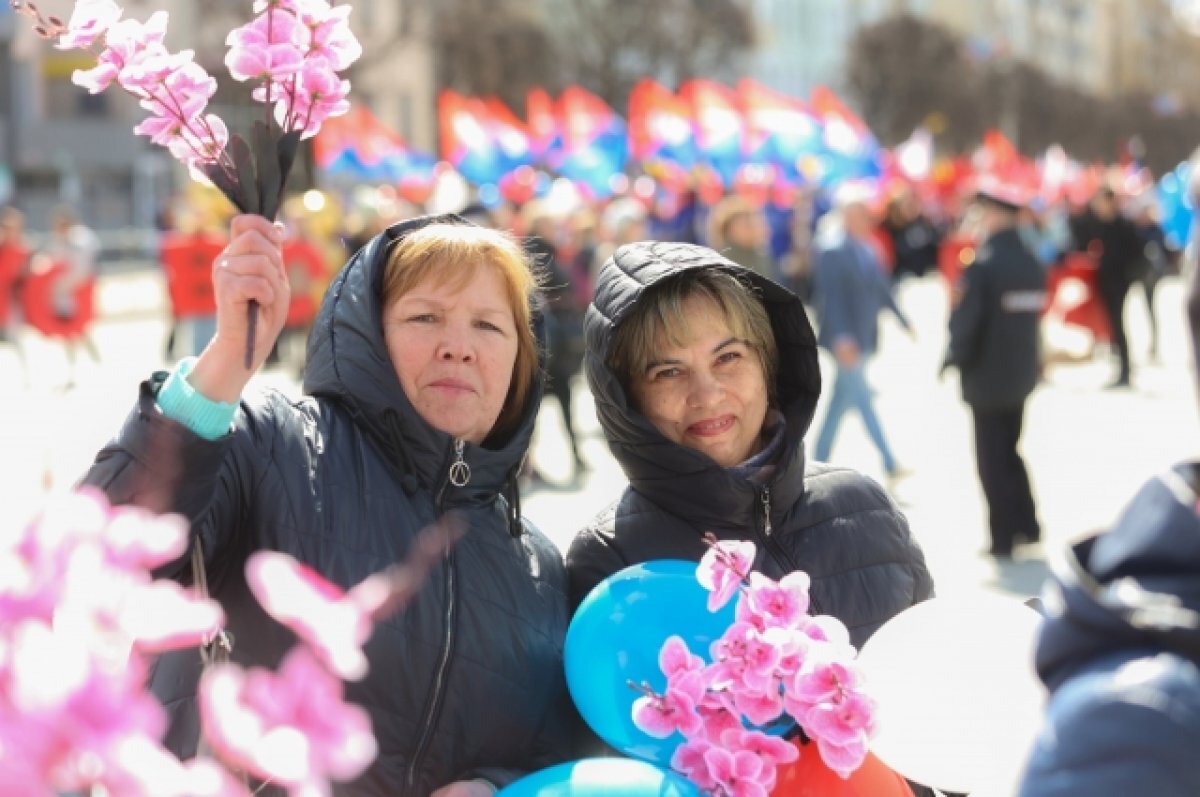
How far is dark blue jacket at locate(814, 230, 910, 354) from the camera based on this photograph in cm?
1079

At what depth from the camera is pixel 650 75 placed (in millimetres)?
57906

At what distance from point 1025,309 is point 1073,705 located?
7.69 metres

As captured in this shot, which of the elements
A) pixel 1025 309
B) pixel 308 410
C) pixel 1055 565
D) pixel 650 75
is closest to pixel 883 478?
pixel 1025 309

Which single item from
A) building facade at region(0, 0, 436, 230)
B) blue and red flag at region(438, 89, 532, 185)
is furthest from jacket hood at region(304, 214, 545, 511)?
building facade at region(0, 0, 436, 230)

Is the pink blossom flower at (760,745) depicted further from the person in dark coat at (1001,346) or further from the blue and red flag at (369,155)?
the blue and red flag at (369,155)

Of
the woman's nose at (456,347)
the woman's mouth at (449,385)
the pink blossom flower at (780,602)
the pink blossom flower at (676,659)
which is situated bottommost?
the pink blossom flower at (676,659)

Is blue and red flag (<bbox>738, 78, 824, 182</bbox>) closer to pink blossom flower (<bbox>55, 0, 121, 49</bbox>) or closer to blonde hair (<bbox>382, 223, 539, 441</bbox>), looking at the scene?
blonde hair (<bbox>382, 223, 539, 441</bbox>)

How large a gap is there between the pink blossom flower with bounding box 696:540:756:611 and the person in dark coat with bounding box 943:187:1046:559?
6576 mm


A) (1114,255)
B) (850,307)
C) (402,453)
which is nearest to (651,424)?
(402,453)

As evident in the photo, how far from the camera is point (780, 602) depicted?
6.84 ft

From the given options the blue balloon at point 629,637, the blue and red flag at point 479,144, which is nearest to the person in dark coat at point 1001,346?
the blue balloon at point 629,637

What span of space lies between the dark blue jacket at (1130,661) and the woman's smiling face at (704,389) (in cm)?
153

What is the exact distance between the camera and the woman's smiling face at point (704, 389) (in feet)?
9.31

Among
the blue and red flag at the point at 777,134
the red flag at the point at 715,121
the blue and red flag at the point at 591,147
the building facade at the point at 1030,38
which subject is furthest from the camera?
the building facade at the point at 1030,38
